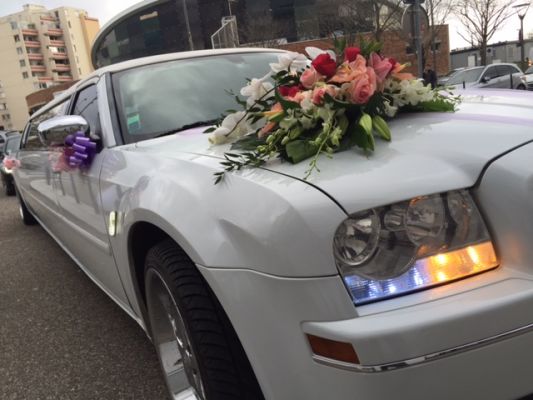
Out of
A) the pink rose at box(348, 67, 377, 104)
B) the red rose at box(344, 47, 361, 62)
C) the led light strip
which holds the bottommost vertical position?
the led light strip

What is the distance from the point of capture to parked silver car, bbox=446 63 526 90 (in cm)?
1742

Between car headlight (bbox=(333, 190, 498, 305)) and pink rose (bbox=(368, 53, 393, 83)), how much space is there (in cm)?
68

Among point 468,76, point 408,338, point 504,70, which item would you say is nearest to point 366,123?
point 408,338

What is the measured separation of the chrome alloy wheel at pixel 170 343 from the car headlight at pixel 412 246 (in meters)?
0.82

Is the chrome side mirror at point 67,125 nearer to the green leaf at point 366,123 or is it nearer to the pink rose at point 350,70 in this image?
the pink rose at point 350,70

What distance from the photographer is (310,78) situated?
A: 1844mm

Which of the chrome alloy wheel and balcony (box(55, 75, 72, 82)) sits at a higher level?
balcony (box(55, 75, 72, 82))

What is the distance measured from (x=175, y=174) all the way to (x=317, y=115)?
0.54m

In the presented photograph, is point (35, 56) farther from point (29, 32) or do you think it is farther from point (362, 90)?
point (362, 90)

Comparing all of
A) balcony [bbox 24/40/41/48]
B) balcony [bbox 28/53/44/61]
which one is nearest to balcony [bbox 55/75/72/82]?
balcony [bbox 28/53/44/61]

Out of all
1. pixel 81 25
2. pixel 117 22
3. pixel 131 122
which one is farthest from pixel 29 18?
pixel 131 122

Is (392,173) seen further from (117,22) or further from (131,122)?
(117,22)

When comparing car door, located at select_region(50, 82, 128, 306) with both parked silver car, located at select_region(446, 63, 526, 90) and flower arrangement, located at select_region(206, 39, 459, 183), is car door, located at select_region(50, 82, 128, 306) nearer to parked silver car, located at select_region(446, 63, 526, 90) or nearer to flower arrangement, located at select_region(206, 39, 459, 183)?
flower arrangement, located at select_region(206, 39, 459, 183)

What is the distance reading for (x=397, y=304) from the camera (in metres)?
1.22
